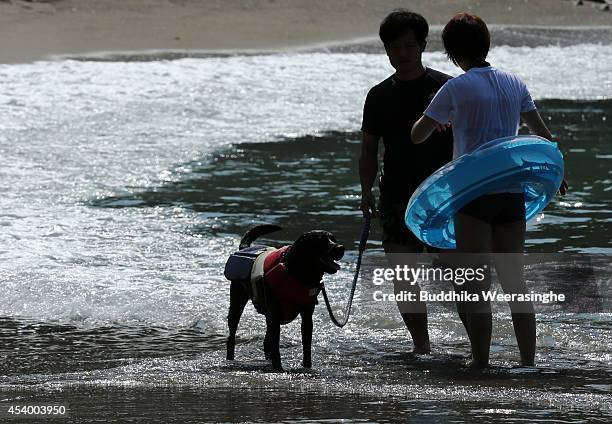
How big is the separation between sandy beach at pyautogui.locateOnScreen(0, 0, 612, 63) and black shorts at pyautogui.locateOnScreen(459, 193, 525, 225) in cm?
1541

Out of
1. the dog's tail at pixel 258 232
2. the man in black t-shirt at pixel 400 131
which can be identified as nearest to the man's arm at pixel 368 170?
the man in black t-shirt at pixel 400 131

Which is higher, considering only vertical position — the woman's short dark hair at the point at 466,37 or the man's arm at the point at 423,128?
the woman's short dark hair at the point at 466,37

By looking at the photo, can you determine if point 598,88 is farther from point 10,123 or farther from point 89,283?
point 89,283

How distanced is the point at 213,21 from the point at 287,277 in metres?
19.8

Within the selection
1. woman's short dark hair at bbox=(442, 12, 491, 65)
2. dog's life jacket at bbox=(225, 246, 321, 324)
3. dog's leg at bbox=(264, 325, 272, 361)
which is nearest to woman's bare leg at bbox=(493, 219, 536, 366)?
woman's short dark hair at bbox=(442, 12, 491, 65)

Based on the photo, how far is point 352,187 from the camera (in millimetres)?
11344

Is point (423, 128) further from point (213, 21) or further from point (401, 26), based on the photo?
point (213, 21)

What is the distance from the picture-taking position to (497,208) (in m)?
5.55

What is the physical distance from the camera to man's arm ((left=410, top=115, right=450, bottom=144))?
5488 millimetres

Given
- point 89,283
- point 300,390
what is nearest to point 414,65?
point 300,390

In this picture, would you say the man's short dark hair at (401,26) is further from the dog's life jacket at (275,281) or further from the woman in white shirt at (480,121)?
the dog's life jacket at (275,281)

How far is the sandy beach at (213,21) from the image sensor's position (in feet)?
73.4

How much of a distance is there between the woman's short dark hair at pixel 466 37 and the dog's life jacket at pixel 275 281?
1.19 metres

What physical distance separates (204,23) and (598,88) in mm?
9277
